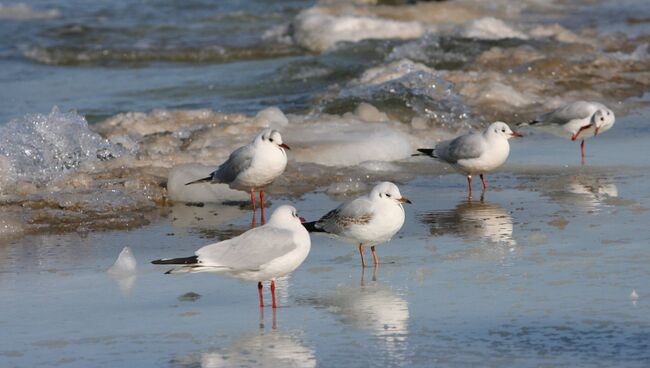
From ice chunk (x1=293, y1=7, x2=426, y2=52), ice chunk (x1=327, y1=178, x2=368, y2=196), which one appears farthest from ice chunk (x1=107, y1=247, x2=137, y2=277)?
ice chunk (x1=293, y1=7, x2=426, y2=52)

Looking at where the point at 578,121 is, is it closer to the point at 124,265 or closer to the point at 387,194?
the point at 387,194

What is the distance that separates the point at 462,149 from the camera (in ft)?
30.4

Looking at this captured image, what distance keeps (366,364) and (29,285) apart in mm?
2417

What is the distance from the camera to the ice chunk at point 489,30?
2022 cm

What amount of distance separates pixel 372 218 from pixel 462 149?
2.77m

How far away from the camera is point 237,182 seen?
8.88m

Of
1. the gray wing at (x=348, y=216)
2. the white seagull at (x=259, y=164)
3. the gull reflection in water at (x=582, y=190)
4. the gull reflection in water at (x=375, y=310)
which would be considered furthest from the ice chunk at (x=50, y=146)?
the gull reflection in water at (x=375, y=310)

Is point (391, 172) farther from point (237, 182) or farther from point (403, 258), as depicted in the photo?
point (403, 258)

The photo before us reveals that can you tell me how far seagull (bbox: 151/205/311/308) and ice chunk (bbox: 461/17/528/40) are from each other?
46.9 feet

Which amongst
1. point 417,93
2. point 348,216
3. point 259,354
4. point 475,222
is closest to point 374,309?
point 259,354

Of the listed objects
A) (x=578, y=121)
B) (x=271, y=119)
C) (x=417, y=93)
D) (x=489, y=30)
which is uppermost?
(x=489, y=30)

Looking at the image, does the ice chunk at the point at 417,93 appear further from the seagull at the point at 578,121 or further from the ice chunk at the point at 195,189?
the ice chunk at the point at 195,189

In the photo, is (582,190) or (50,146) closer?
(582,190)

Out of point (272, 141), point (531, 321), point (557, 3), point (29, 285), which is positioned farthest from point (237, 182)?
point (557, 3)
